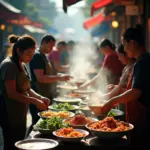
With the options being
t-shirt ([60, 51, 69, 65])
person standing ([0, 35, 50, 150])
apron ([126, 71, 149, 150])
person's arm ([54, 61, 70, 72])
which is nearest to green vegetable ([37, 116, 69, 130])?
person standing ([0, 35, 50, 150])

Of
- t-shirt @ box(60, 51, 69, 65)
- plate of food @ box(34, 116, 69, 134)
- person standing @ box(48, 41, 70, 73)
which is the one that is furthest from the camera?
t-shirt @ box(60, 51, 69, 65)

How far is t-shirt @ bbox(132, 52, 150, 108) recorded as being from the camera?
4.06 metres

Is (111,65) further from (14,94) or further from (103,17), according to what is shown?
(103,17)

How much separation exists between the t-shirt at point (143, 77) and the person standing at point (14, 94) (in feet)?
4.68

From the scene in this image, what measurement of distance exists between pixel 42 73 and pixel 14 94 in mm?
2190

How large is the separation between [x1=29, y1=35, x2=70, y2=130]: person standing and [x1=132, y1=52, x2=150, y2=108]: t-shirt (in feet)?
9.83

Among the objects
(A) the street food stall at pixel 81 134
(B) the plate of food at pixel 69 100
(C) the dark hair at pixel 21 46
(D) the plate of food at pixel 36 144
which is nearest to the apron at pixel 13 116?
(C) the dark hair at pixel 21 46

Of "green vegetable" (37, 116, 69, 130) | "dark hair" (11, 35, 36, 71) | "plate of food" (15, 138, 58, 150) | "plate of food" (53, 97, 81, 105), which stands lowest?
"plate of food" (53, 97, 81, 105)

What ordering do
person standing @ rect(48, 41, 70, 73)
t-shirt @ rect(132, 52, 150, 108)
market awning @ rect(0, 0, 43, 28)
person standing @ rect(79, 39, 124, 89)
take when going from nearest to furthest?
t-shirt @ rect(132, 52, 150, 108) < person standing @ rect(79, 39, 124, 89) < person standing @ rect(48, 41, 70, 73) < market awning @ rect(0, 0, 43, 28)

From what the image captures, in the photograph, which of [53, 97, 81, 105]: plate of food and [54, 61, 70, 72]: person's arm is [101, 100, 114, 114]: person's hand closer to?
[53, 97, 81, 105]: plate of food

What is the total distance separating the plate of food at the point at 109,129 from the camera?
3.81m

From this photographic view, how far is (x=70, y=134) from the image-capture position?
12.8ft

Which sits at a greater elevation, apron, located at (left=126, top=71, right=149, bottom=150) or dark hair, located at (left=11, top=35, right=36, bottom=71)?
dark hair, located at (left=11, top=35, right=36, bottom=71)

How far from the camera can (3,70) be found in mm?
4633
